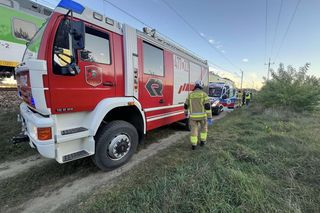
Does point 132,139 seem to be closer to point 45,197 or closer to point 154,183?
point 154,183

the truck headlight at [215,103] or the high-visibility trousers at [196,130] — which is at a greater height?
the truck headlight at [215,103]

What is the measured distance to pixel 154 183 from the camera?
2.68 meters

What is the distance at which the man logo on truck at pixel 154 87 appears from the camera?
165 inches

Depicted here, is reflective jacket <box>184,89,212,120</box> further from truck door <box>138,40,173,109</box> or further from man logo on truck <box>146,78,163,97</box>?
man logo on truck <box>146,78,163,97</box>

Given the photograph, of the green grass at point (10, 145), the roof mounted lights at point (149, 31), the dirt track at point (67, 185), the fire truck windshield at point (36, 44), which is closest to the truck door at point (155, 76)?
the roof mounted lights at point (149, 31)

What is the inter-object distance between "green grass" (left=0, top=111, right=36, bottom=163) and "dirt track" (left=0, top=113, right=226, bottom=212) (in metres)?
0.37

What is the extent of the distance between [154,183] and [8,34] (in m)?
9.10

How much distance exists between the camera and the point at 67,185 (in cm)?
293

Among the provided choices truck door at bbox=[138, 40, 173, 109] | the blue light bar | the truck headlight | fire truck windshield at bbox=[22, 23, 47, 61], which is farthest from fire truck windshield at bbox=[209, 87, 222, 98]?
fire truck windshield at bbox=[22, 23, 47, 61]

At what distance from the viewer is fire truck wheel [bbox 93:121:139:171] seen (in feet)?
10.2

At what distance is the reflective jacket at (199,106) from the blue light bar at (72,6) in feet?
10.7

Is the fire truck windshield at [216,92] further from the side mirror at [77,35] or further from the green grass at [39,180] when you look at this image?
the side mirror at [77,35]

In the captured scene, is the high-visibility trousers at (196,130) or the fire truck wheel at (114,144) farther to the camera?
the high-visibility trousers at (196,130)

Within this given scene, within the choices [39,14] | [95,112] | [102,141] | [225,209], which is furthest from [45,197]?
[39,14]
